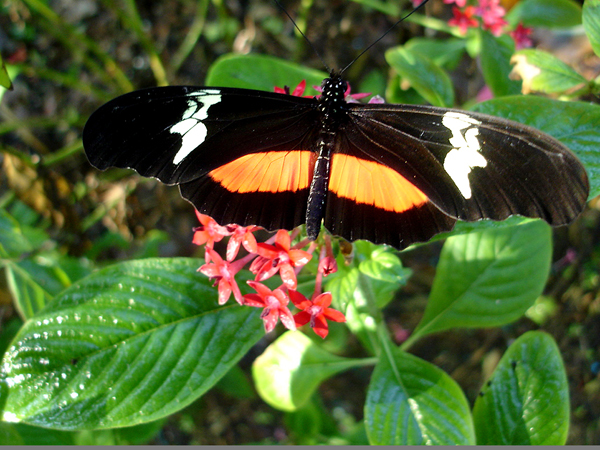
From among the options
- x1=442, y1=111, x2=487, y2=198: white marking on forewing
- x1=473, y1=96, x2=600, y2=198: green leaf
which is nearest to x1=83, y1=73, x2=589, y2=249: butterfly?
x1=442, y1=111, x2=487, y2=198: white marking on forewing

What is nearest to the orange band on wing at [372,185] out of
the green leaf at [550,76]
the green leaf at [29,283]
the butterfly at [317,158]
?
the butterfly at [317,158]

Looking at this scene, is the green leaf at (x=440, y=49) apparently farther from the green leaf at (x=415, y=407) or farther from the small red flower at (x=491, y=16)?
the green leaf at (x=415, y=407)

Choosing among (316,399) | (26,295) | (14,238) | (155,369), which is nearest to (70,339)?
(155,369)

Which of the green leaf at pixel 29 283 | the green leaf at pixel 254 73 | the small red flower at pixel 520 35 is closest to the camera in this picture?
the green leaf at pixel 254 73

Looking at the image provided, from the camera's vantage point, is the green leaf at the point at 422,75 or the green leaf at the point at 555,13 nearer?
the green leaf at the point at 422,75

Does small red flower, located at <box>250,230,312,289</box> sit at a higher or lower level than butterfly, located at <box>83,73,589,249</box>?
lower

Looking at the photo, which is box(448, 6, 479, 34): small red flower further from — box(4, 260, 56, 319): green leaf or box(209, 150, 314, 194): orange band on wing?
box(4, 260, 56, 319): green leaf
